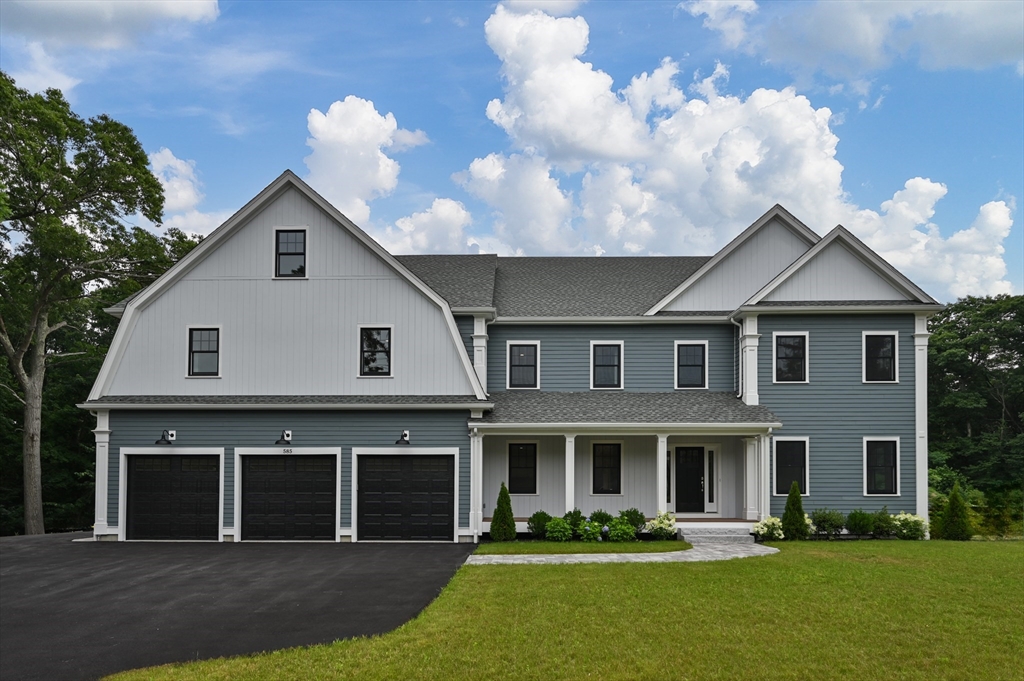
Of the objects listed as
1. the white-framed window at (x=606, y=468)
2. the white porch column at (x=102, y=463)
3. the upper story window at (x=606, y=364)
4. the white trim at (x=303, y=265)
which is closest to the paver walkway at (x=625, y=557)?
the white-framed window at (x=606, y=468)

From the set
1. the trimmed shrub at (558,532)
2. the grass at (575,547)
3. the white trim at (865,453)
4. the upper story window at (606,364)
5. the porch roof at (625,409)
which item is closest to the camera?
the grass at (575,547)

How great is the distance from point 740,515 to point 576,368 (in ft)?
20.2

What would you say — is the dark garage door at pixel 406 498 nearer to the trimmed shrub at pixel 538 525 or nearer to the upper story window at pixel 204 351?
the trimmed shrub at pixel 538 525

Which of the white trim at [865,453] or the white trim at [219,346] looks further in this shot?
the white trim at [865,453]

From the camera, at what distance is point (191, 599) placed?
11.8 m

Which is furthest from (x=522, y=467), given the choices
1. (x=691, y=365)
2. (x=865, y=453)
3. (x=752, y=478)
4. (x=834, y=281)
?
(x=834, y=281)

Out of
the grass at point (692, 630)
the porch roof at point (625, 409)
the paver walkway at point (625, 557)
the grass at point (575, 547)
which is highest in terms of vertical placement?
the porch roof at point (625, 409)

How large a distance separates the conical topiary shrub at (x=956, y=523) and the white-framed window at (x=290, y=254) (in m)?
18.1

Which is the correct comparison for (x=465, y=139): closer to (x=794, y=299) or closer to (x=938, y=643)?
(x=794, y=299)

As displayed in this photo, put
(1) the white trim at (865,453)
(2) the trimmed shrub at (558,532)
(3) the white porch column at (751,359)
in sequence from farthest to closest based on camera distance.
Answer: (3) the white porch column at (751,359)
(1) the white trim at (865,453)
(2) the trimmed shrub at (558,532)

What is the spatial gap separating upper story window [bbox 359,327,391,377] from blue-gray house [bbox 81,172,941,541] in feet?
0.17

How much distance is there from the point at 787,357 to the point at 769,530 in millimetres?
4803

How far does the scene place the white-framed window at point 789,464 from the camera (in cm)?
2059

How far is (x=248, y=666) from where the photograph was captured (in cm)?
819
